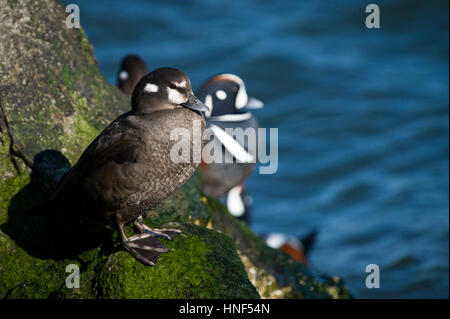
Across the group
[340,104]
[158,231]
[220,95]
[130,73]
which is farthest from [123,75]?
[158,231]

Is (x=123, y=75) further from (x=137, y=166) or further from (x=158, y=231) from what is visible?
(x=137, y=166)

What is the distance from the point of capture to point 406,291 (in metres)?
7.39

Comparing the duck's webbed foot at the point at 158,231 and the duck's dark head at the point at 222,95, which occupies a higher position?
the duck's dark head at the point at 222,95

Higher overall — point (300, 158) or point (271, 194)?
point (300, 158)

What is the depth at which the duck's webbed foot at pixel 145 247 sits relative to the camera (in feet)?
12.2

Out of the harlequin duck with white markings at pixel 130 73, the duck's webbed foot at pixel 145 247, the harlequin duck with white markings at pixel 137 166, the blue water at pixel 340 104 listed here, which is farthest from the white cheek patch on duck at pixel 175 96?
the harlequin duck with white markings at pixel 130 73

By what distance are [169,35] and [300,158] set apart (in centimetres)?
438

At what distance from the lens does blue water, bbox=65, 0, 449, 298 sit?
8.49 meters

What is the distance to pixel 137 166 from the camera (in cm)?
367

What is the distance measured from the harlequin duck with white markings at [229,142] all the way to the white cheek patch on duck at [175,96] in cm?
365

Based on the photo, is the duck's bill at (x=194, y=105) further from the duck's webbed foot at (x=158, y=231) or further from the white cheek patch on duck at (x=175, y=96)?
the duck's webbed foot at (x=158, y=231)

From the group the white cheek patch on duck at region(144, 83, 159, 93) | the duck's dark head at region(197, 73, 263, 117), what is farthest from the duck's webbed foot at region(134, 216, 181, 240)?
the duck's dark head at region(197, 73, 263, 117)
